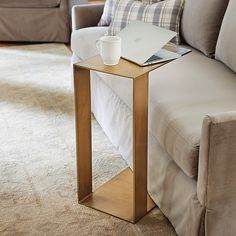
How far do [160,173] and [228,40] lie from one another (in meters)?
0.65

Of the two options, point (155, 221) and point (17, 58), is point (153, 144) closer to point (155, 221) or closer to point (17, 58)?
point (155, 221)

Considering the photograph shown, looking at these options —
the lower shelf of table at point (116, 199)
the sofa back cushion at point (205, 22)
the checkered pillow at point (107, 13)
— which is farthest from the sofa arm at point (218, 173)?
the checkered pillow at point (107, 13)

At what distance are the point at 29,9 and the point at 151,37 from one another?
2564 mm

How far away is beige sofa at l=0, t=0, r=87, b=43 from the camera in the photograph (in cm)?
412

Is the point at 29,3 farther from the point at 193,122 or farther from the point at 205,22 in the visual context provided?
the point at 193,122

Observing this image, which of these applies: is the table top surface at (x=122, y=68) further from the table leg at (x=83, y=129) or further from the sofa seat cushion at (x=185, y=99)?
the sofa seat cushion at (x=185, y=99)

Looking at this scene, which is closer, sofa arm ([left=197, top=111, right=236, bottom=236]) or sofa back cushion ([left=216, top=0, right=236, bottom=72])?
sofa arm ([left=197, top=111, right=236, bottom=236])

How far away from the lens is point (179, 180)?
1.69 m

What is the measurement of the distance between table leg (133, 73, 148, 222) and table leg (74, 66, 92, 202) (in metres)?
0.26

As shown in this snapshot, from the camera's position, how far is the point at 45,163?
226 cm

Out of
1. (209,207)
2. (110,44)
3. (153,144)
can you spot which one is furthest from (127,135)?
(209,207)

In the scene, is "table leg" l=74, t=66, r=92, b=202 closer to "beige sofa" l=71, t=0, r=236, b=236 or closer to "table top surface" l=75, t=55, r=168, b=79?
"table top surface" l=75, t=55, r=168, b=79

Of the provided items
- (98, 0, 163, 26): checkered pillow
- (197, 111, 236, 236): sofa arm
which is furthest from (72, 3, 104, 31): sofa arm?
(197, 111, 236, 236): sofa arm

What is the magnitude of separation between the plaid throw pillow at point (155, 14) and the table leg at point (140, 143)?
2.75 feet
